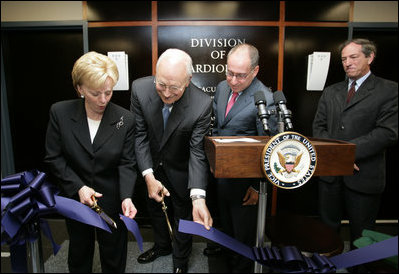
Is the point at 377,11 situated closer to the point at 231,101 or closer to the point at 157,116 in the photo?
the point at 231,101

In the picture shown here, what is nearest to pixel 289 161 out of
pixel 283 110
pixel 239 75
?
pixel 283 110

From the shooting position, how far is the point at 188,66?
964 mm

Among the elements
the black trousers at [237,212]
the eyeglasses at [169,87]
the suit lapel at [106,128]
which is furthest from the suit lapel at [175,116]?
the black trousers at [237,212]

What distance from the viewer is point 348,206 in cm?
99

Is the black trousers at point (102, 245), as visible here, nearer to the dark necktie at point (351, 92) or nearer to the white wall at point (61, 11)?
the white wall at point (61, 11)

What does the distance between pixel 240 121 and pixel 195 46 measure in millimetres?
653

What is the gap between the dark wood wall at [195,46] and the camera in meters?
Result: 0.88

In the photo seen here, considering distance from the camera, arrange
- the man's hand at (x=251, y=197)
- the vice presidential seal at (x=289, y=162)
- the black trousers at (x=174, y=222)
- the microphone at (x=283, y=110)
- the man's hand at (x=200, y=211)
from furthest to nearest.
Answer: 1. the black trousers at (x=174, y=222)
2. the man's hand at (x=251, y=197)
3. the man's hand at (x=200, y=211)
4. the microphone at (x=283, y=110)
5. the vice presidential seal at (x=289, y=162)

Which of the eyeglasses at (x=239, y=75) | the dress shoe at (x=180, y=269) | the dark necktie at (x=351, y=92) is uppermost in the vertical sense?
the eyeglasses at (x=239, y=75)

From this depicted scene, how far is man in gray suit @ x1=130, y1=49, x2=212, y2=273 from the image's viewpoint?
A: 0.94 meters

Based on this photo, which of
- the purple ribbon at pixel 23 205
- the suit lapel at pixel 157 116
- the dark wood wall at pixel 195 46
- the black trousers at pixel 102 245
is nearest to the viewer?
the purple ribbon at pixel 23 205

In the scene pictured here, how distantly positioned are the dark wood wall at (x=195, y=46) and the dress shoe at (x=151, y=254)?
1.76 ft

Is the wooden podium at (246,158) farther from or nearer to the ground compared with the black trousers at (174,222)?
farther from the ground

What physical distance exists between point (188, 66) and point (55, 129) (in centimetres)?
59
